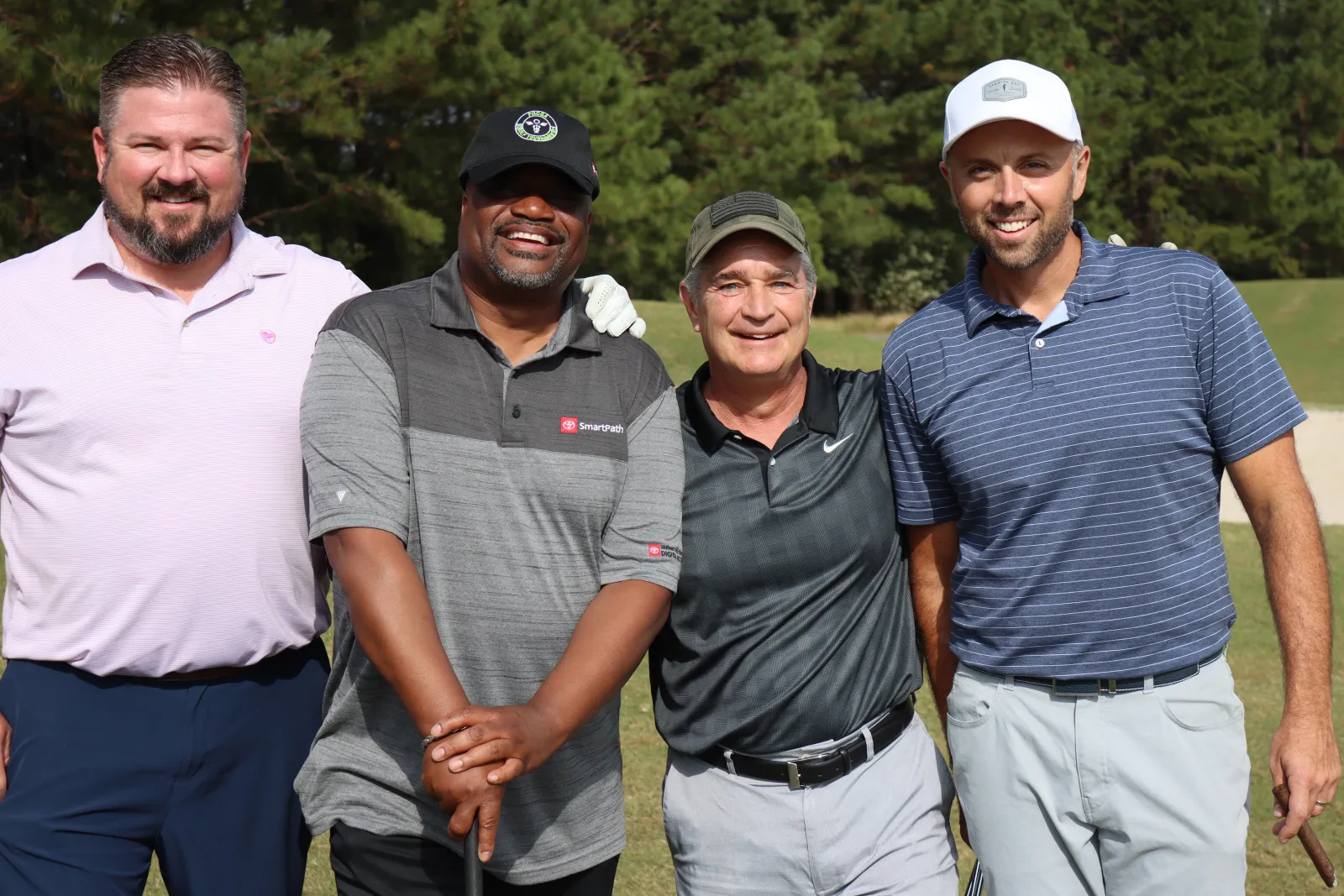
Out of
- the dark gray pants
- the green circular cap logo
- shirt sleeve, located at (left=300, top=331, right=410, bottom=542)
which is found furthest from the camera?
the green circular cap logo

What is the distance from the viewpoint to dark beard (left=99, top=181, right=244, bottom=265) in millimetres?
2936

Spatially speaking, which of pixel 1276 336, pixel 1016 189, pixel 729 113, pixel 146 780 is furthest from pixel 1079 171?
pixel 729 113

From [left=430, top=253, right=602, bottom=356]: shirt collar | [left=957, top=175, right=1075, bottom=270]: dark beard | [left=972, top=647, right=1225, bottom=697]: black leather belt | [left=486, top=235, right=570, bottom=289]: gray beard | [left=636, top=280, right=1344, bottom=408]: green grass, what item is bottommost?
[left=972, top=647, right=1225, bottom=697]: black leather belt

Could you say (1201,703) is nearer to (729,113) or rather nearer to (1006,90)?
(1006,90)

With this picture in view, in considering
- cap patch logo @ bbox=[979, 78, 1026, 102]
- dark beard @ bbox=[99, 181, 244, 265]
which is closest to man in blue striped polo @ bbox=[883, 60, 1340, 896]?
cap patch logo @ bbox=[979, 78, 1026, 102]

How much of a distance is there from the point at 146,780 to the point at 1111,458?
210cm

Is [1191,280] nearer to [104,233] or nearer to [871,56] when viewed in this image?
[104,233]

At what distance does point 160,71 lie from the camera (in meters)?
2.95

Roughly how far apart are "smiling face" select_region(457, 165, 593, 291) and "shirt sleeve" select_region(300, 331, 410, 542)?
12.5 inches

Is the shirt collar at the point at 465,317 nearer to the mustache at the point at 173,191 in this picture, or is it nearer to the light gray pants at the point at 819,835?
the mustache at the point at 173,191

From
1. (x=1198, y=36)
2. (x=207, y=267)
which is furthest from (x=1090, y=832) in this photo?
(x=1198, y=36)

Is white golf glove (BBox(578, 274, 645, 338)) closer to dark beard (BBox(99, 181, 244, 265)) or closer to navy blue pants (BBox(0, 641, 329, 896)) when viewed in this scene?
dark beard (BBox(99, 181, 244, 265))

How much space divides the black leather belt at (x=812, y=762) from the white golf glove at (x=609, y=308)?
3.04ft

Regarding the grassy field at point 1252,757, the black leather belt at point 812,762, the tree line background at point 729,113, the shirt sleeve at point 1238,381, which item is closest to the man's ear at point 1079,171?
the shirt sleeve at point 1238,381
